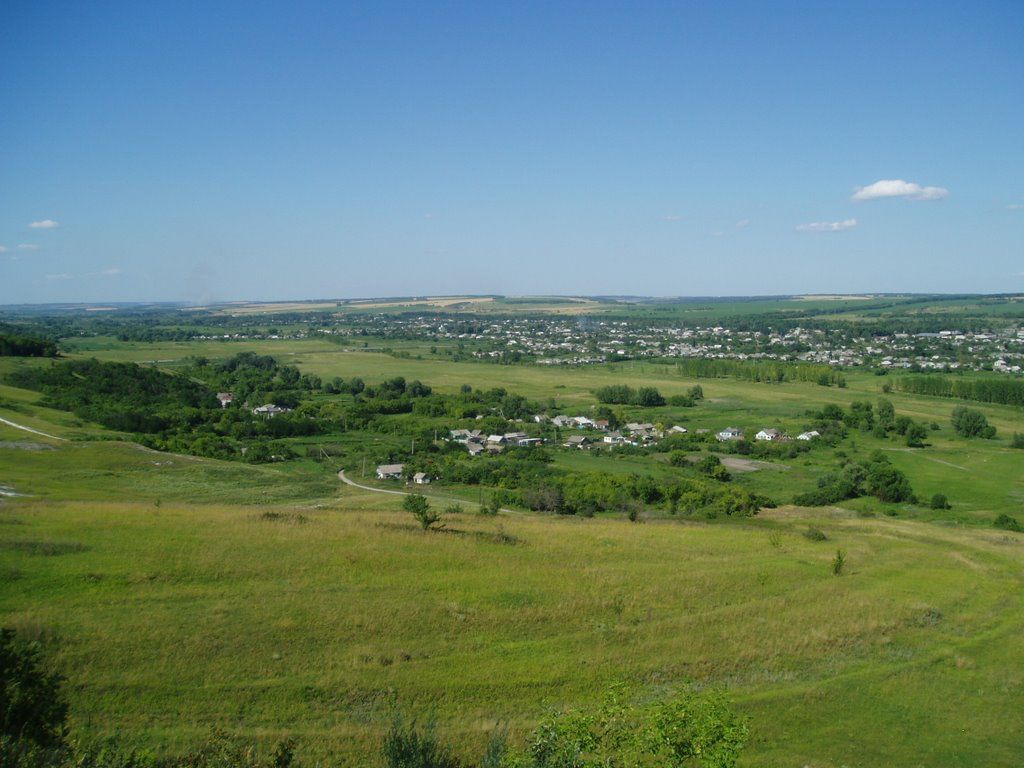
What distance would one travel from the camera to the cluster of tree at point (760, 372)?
313ft

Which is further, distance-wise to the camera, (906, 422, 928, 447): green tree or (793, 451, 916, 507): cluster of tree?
(906, 422, 928, 447): green tree

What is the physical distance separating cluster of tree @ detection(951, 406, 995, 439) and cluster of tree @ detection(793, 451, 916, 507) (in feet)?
63.3

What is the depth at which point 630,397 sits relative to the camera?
260ft

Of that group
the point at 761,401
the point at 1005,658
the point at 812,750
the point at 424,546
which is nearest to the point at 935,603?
the point at 1005,658

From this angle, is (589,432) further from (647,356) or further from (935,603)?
(647,356)

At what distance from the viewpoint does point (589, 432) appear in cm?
6338

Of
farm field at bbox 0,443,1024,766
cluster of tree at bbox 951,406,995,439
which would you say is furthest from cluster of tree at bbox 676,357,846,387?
farm field at bbox 0,443,1024,766

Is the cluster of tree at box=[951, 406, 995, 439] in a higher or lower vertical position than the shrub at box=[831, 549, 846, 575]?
lower

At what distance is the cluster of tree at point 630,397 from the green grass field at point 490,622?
1846 inches

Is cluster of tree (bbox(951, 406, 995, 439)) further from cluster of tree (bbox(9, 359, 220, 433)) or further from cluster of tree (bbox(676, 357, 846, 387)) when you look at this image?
cluster of tree (bbox(9, 359, 220, 433))

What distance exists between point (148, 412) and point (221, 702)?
50.1m

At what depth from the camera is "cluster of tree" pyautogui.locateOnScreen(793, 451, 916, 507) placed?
42031 mm

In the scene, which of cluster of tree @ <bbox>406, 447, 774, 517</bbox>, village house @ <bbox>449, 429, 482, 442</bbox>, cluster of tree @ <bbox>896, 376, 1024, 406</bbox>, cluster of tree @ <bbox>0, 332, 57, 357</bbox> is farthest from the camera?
cluster of tree @ <bbox>896, 376, 1024, 406</bbox>

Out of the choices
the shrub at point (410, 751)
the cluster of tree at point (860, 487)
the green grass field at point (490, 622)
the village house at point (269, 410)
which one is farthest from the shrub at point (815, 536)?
the village house at point (269, 410)
